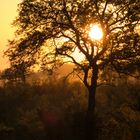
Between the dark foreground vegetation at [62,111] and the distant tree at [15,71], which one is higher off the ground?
the distant tree at [15,71]

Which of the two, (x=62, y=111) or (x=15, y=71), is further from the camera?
(x=62, y=111)

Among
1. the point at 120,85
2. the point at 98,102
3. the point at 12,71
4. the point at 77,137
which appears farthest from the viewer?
the point at 120,85

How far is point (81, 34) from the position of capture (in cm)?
2883

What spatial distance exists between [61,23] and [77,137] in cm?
672

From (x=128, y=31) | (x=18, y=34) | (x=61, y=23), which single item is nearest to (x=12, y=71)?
(x=18, y=34)

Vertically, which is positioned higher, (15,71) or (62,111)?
(15,71)

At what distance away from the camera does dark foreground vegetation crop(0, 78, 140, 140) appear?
991 inches

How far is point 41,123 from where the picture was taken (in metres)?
30.3

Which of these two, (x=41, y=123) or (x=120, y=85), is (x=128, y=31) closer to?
(x=41, y=123)

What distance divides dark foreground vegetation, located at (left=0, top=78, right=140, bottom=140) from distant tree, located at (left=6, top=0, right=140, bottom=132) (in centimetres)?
167

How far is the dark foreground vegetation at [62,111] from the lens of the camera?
25.2m

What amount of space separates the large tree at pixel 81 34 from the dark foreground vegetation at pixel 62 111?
1.65 m

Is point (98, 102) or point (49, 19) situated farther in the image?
point (98, 102)

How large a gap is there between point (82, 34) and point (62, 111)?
227 inches
